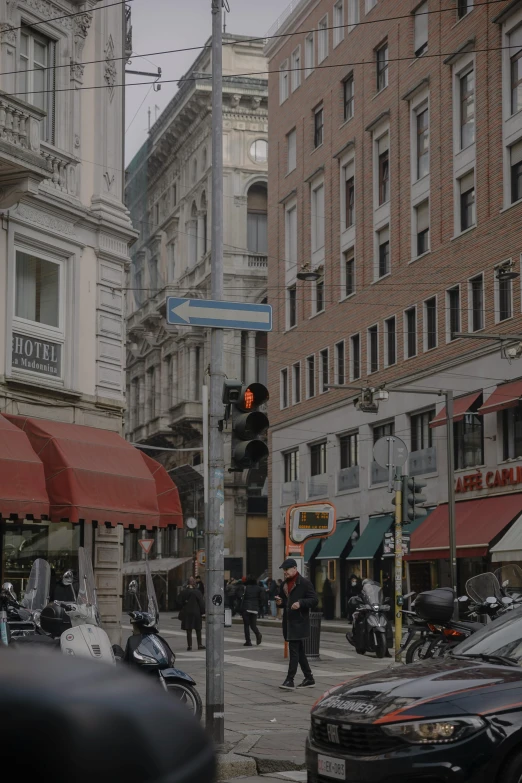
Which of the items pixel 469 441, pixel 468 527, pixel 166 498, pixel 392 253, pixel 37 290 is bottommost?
pixel 468 527

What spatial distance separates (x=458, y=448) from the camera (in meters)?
37.9

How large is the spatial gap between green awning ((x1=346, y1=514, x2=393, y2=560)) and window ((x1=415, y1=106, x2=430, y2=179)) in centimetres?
1152

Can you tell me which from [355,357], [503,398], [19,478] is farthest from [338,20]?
[19,478]

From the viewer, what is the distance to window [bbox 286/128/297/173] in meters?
52.5

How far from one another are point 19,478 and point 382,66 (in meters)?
30.4

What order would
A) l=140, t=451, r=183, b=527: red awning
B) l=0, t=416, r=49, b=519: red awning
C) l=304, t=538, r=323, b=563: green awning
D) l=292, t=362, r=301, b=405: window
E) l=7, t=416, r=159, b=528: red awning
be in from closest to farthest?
l=0, t=416, r=49, b=519: red awning < l=7, t=416, r=159, b=528: red awning < l=140, t=451, r=183, b=527: red awning < l=304, t=538, r=323, b=563: green awning < l=292, t=362, r=301, b=405: window

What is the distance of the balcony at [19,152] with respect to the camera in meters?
18.2

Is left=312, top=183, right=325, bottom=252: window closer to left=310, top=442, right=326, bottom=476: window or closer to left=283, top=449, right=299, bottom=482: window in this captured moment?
left=310, top=442, right=326, bottom=476: window

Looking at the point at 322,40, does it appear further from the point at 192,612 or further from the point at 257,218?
the point at 192,612

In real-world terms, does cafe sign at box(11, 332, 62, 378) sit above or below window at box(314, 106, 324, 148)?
below

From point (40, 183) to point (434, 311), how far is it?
21.6m

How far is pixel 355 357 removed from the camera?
45438 mm

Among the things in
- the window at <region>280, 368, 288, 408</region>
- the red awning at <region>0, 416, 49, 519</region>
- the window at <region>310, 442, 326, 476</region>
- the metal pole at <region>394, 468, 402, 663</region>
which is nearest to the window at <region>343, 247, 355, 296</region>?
the window at <region>310, 442, 326, 476</region>

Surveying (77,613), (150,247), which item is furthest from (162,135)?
(77,613)
